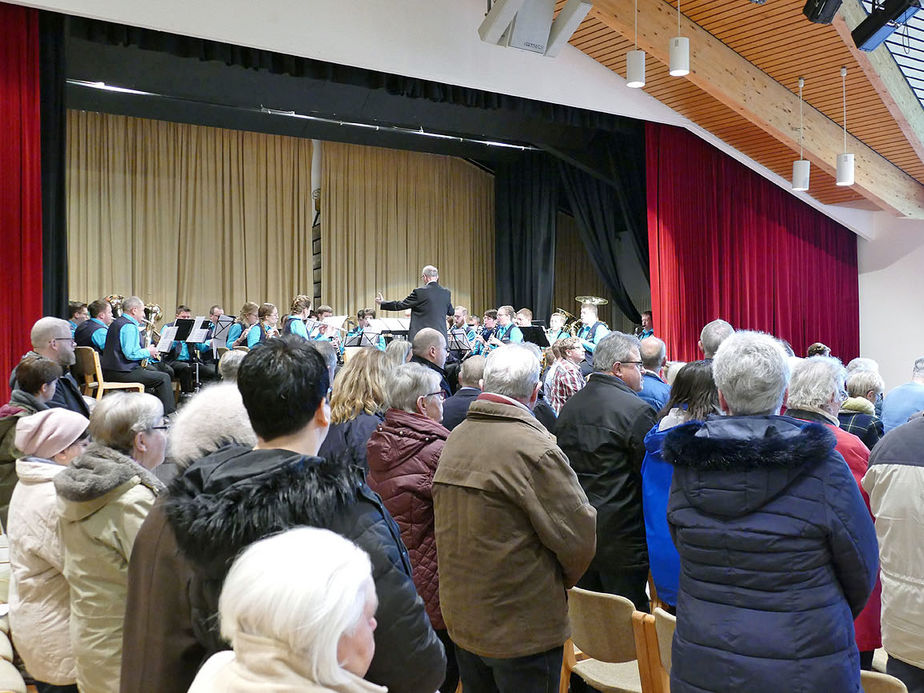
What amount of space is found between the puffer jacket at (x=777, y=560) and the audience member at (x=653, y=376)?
78.6 inches

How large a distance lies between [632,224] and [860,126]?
3.17 meters

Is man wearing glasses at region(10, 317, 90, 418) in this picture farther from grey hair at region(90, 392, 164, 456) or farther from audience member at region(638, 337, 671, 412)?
audience member at region(638, 337, 671, 412)

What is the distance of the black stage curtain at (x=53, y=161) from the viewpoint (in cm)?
753

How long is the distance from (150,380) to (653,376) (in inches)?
Result: 233

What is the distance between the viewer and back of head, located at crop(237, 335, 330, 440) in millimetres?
1551

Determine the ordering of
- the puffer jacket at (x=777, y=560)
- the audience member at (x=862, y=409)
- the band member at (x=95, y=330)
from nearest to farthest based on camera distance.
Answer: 1. the puffer jacket at (x=777, y=560)
2. the audience member at (x=862, y=409)
3. the band member at (x=95, y=330)

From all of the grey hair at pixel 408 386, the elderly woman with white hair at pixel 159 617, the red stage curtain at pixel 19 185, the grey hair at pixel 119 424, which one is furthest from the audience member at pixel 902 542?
the red stage curtain at pixel 19 185

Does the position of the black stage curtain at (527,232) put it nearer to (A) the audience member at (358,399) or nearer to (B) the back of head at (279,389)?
(A) the audience member at (358,399)

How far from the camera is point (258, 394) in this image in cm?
155

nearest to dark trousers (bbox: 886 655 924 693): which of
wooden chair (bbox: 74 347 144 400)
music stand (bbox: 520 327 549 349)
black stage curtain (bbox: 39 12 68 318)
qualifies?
wooden chair (bbox: 74 347 144 400)

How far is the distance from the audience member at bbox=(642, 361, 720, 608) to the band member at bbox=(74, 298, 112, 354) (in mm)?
7046

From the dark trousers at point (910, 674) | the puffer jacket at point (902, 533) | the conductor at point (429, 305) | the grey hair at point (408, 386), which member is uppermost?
the conductor at point (429, 305)

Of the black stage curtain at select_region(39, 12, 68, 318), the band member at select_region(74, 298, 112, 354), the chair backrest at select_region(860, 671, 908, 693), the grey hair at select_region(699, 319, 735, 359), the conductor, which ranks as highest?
the black stage curtain at select_region(39, 12, 68, 318)

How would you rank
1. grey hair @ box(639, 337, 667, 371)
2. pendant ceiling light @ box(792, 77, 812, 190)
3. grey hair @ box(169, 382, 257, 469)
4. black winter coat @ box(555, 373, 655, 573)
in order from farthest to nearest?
pendant ceiling light @ box(792, 77, 812, 190), grey hair @ box(639, 337, 667, 371), black winter coat @ box(555, 373, 655, 573), grey hair @ box(169, 382, 257, 469)
